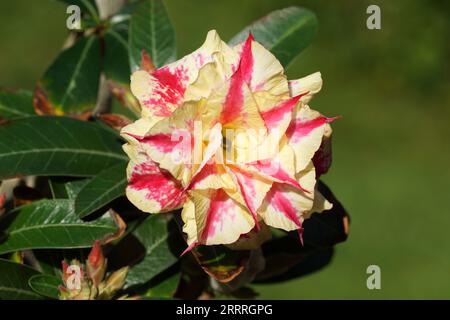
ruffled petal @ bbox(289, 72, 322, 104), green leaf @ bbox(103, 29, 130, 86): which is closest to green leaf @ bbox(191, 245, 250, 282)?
ruffled petal @ bbox(289, 72, 322, 104)

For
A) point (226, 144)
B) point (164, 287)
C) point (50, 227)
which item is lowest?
point (164, 287)

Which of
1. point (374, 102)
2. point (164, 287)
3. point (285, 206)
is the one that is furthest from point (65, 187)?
point (374, 102)

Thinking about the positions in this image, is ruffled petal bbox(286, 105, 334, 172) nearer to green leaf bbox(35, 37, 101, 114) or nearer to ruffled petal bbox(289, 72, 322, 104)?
ruffled petal bbox(289, 72, 322, 104)

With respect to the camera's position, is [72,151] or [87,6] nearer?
[72,151]

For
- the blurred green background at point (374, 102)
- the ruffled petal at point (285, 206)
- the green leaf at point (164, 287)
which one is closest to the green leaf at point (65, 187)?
the green leaf at point (164, 287)

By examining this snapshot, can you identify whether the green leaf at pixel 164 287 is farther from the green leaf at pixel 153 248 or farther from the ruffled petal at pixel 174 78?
the ruffled petal at pixel 174 78

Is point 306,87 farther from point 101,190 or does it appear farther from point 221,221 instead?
point 101,190
